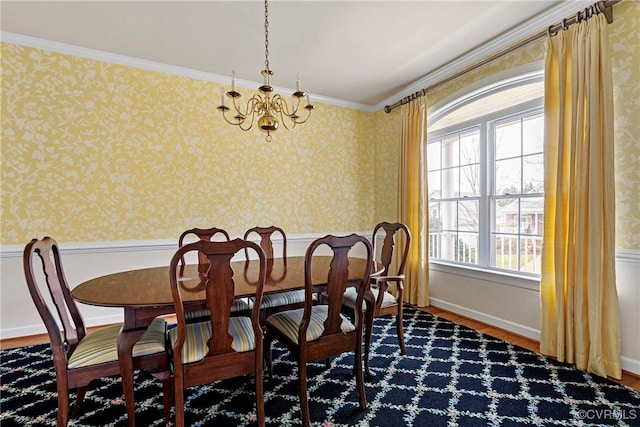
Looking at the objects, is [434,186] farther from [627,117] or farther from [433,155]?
[627,117]

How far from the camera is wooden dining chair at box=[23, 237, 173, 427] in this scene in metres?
1.49

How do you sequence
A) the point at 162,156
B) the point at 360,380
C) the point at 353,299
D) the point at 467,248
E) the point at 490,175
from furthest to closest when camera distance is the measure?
1. the point at 467,248
2. the point at 162,156
3. the point at 490,175
4. the point at 353,299
5. the point at 360,380

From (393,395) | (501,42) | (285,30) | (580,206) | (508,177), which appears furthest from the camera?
(508,177)

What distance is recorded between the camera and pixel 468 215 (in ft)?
11.8

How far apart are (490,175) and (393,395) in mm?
2386

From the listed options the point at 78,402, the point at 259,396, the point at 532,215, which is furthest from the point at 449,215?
the point at 78,402

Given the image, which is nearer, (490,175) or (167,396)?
(167,396)

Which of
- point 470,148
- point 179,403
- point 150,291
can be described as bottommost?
point 179,403

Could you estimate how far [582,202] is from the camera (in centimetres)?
227

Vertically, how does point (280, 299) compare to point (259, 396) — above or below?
above

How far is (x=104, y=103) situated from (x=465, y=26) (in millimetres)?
3505

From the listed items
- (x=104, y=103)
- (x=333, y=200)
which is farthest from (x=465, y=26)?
(x=104, y=103)

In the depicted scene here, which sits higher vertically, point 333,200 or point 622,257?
point 333,200

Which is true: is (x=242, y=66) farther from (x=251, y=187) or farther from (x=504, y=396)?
(x=504, y=396)
